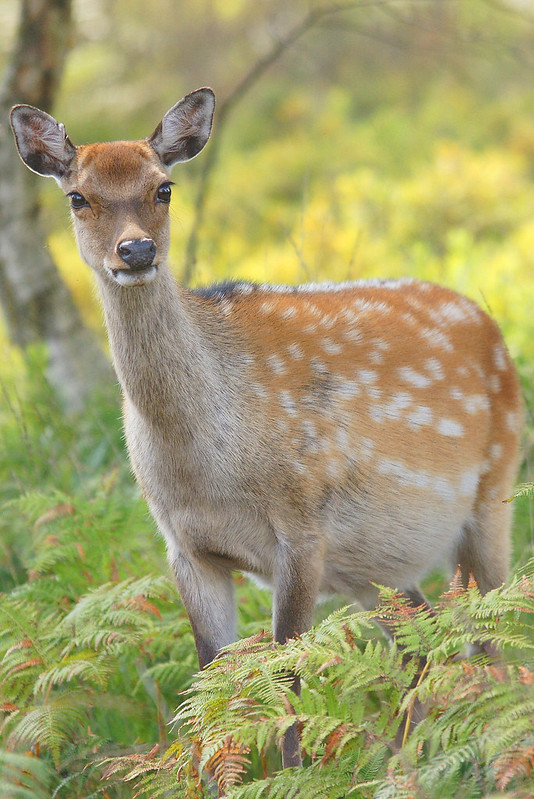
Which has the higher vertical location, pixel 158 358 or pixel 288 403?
pixel 158 358

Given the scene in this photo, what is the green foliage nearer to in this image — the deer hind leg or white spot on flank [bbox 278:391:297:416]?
white spot on flank [bbox 278:391:297:416]

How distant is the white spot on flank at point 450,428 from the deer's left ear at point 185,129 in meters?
1.49

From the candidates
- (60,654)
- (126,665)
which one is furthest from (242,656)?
(126,665)

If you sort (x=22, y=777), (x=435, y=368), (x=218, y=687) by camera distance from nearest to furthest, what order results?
1. (x=22, y=777)
2. (x=218, y=687)
3. (x=435, y=368)

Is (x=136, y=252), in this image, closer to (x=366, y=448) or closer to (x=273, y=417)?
(x=273, y=417)

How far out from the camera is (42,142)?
379 cm

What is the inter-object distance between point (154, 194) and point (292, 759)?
2.02 metres

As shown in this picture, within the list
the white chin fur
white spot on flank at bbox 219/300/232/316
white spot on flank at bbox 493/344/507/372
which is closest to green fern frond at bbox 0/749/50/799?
the white chin fur

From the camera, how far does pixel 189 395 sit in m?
3.64

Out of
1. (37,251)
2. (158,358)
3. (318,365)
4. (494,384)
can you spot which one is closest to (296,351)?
(318,365)

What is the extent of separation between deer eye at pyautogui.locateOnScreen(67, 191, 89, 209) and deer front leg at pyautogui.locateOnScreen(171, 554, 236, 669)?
1.33m

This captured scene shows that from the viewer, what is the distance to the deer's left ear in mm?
3891

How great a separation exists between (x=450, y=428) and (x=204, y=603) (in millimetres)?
1275

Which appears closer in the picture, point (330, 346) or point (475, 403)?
point (330, 346)
